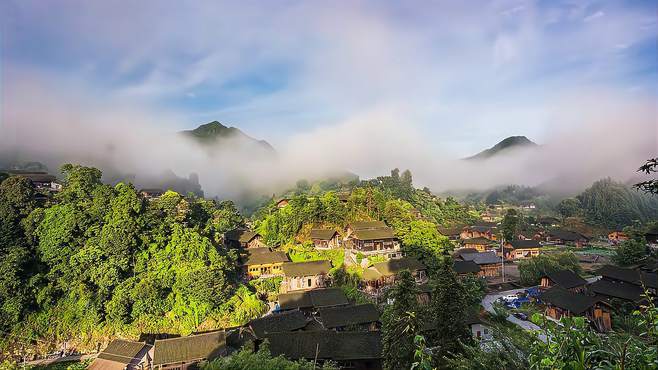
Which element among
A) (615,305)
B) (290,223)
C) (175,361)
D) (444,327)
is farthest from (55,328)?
(615,305)

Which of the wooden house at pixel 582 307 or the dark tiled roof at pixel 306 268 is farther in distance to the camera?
the dark tiled roof at pixel 306 268

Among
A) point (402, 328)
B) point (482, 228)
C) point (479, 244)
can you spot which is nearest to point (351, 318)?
point (402, 328)

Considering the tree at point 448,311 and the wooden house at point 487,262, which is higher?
the tree at point 448,311

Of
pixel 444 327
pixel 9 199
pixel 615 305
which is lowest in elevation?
pixel 615 305

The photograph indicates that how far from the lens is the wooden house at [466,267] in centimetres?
3341

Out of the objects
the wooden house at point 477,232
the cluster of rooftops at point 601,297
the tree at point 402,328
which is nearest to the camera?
the tree at point 402,328

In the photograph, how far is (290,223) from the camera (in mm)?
35688

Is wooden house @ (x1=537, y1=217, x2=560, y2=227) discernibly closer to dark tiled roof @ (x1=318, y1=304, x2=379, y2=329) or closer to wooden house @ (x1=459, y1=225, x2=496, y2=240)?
wooden house @ (x1=459, y1=225, x2=496, y2=240)

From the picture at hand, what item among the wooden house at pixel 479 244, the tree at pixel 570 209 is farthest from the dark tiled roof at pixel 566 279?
the tree at pixel 570 209

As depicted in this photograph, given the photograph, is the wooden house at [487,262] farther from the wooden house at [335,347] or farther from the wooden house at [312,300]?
the wooden house at [335,347]

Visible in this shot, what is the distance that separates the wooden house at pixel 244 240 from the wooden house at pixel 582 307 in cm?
2487

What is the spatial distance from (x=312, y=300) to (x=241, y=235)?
14218mm

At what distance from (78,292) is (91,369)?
21.7ft

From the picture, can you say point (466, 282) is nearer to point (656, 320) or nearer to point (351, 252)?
point (351, 252)
